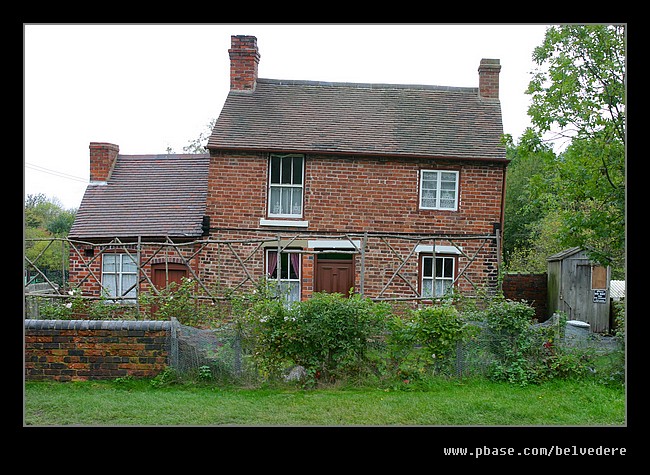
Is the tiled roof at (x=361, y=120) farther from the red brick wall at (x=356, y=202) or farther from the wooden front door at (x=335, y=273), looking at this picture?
the wooden front door at (x=335, y=273)

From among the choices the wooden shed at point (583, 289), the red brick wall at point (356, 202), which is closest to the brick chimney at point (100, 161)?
the red brick wall at point (356, 202)

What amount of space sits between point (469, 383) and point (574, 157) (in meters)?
5.04

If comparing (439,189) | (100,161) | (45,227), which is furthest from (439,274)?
(45,227)

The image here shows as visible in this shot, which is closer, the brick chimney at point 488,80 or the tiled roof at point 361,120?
the tiled roof at point 361,120

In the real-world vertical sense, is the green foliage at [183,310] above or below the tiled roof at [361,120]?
below

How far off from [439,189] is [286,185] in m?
4.37

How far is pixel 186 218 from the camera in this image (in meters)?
19.3

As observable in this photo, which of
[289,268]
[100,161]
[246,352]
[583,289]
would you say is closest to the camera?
[246,352]

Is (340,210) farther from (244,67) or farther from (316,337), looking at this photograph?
(316,337)

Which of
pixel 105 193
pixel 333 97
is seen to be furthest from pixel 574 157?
pixel 105 193

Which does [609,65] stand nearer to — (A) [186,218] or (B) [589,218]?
(B) [589,218]

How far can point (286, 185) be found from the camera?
18031 mm

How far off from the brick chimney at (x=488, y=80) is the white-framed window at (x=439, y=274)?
18.6 feet

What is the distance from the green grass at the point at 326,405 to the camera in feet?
26.7
